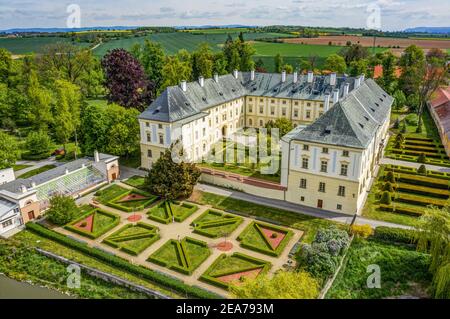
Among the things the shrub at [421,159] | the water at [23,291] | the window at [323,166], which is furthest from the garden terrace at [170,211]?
the shrub at [421,159]

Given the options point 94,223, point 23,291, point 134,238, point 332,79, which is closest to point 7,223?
point 94,223

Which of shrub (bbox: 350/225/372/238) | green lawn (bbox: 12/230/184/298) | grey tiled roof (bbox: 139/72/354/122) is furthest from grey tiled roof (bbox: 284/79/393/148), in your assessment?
green lawn (bbox: 12/230/184/298)

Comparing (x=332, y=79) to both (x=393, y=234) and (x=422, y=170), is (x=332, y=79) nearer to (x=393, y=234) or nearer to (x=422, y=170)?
(x=422, y=170)

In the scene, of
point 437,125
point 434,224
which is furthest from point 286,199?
point 437,125

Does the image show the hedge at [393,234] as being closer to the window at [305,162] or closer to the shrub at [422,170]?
the window at [305,162]

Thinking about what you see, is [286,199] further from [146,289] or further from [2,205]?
[2,205]

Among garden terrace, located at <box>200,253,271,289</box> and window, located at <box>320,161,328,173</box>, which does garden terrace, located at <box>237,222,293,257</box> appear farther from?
window, located at <box>320,161,328,173</box>
